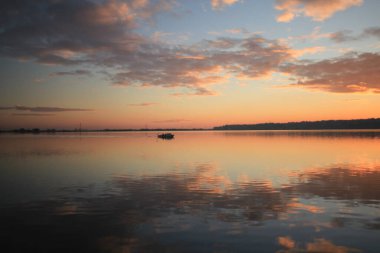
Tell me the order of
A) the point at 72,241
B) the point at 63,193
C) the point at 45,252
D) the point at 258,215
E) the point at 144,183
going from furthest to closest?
the point at 144,183 → the point at 63,193 → the point at 258,215 → the point at 72,241 → the point at 45,252

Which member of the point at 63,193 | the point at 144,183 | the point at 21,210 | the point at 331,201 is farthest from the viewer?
the point at 144,183

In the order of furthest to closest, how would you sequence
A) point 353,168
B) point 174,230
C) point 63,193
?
point 353,168, point 63,193, point 174,230

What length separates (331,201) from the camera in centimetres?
2422

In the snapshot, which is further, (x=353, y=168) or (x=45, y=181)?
(x=353, y=168)

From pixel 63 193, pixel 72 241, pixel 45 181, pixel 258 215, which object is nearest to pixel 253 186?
pixel 258 215

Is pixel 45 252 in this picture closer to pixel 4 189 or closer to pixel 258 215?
pixel 258 215

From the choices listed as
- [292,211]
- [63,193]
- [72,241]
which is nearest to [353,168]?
[292,211]

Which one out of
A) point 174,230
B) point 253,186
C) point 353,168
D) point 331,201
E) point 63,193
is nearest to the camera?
point 174,230

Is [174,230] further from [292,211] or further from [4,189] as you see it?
[4,189]

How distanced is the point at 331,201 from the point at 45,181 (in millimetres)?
27808

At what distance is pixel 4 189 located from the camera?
29.2 metres

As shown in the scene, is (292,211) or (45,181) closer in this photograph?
(292,211)

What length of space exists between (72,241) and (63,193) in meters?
13.0

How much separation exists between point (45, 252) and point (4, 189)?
1815cm
